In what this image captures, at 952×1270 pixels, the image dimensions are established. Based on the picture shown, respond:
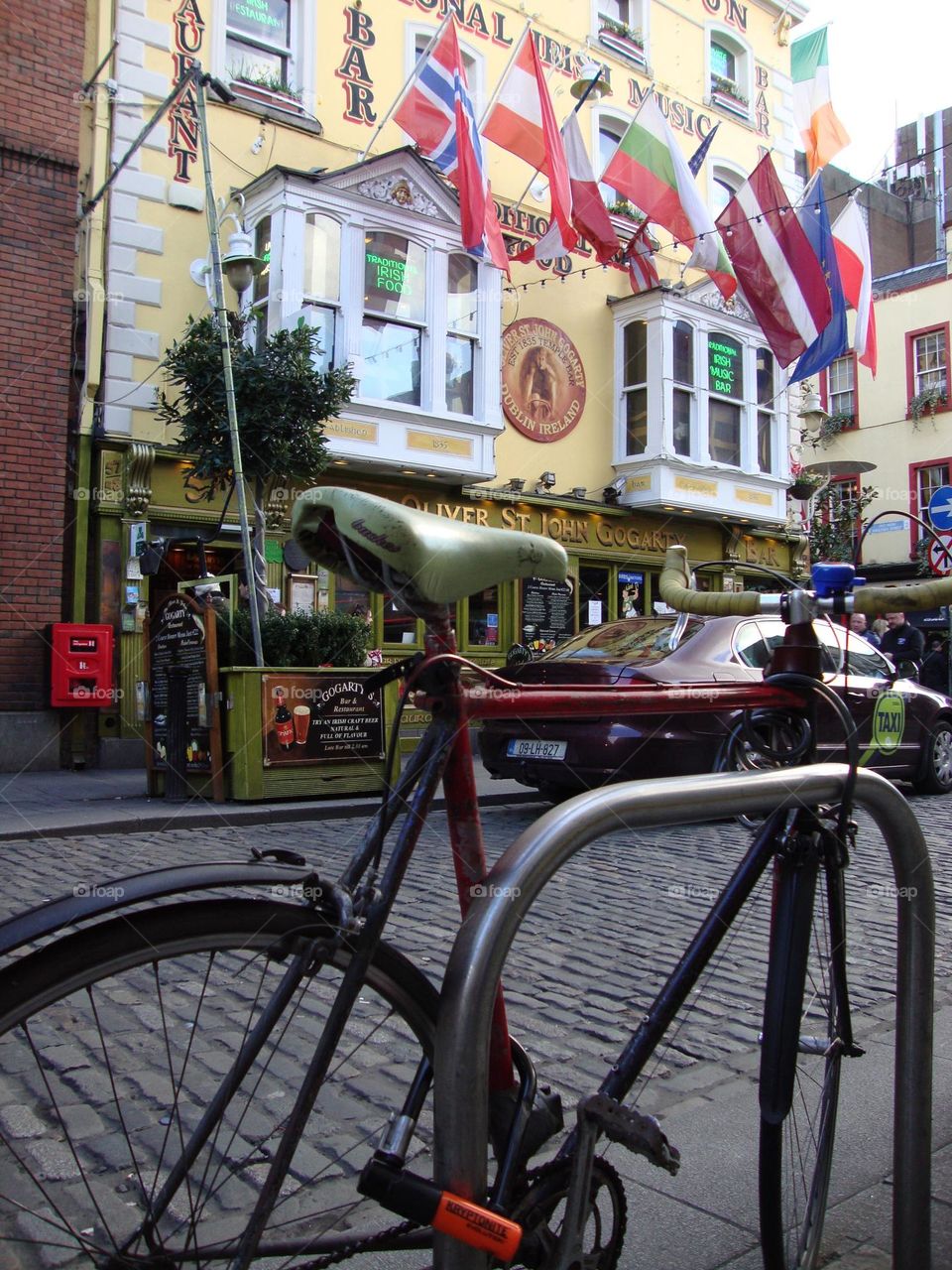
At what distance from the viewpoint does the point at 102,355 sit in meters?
12.7

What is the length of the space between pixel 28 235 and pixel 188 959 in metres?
12.7

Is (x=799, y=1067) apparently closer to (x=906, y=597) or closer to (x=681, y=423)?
(x=906, y=597)

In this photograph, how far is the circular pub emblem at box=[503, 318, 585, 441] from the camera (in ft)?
53.6

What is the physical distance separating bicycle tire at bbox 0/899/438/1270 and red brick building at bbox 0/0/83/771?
9889mm

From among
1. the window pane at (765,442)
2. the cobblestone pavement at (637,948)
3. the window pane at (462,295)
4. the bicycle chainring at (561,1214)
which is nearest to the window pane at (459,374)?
the window pane at (462,295)

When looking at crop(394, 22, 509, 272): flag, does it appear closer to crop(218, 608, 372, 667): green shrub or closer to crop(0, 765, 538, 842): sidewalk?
crop(218, 608, 372, 667): green shrub

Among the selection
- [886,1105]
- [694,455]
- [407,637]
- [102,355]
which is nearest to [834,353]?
[694,455]

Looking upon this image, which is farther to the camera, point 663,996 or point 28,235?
Result: point 28,235

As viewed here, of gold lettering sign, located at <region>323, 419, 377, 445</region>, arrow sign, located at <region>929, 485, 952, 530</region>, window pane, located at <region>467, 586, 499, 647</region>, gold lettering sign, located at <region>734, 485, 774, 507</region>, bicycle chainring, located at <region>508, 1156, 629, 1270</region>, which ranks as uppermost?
gold lettering sign, located at <region>734, 485, 774, 507</region>

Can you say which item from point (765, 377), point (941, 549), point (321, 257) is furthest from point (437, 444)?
point (941, 549)

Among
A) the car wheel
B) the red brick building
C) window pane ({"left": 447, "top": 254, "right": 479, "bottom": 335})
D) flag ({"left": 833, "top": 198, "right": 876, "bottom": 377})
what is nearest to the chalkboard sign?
window pane ({"left": 447, "top": 254, "right": 479, "bottom": 335})

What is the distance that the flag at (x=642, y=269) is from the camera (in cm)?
1659

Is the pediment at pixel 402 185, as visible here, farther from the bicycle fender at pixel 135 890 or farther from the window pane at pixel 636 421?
the bicycle fender at pixel 135 890

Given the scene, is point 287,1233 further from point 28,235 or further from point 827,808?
point 28,235
